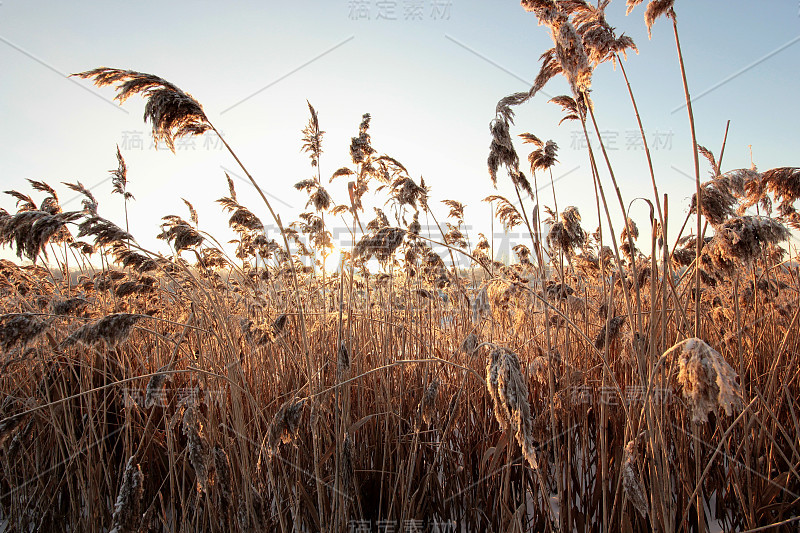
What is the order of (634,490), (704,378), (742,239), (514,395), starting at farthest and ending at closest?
(742,239)
(634,490)
(514,395)
(704,378)

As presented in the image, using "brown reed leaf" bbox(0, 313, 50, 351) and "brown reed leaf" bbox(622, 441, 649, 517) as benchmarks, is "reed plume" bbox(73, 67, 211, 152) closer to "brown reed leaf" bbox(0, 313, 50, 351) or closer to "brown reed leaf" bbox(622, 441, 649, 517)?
"brown reed leaf" bbox(0, 313, 50, 351)

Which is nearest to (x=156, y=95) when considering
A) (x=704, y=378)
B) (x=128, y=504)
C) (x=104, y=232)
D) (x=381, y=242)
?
(x=104, y=232)

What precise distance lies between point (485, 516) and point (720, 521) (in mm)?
1164

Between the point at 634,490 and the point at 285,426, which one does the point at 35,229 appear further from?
the point at 634,490

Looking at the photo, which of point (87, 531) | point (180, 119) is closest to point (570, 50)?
point (180, 119)

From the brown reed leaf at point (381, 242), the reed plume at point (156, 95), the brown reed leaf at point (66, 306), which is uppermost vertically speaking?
the reed plume at point (156, 95)

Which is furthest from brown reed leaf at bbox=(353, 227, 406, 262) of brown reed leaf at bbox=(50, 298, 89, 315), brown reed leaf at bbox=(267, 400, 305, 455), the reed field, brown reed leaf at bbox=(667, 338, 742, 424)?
brown reed leaf at bbox=(50, 298, 89, 315)

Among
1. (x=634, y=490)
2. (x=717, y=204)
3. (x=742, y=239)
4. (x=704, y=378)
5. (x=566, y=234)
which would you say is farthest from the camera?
(x=566, y=234)

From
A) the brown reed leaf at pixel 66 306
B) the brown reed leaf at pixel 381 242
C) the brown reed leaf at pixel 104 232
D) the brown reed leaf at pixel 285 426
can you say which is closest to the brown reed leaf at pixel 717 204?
the brown reed leaf at pixel 381 242

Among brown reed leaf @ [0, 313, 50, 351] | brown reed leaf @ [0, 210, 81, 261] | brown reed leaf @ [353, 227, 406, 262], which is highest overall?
brown reed leaf @ [0, 210, 81, 261]

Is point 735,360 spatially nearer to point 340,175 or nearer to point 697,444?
point 697,444

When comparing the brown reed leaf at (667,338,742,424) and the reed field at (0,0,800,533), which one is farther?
the reed field at (0,0,800,533)

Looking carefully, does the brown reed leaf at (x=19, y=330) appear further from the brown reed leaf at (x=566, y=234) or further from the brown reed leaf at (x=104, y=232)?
the brown reed leaf at (x=566, y=234)

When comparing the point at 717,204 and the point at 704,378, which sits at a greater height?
the point at 717,204
